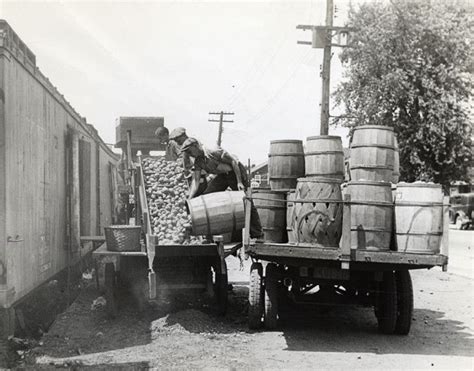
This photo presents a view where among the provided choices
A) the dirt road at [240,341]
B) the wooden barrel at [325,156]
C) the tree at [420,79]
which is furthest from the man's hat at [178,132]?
the tree at [420,79]

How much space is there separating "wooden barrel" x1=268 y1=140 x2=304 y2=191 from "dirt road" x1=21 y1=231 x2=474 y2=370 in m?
1.95

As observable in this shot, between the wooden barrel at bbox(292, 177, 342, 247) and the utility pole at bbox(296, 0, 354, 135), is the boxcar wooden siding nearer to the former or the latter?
the wooden barrel at bbox(292, 177, 342, 247)

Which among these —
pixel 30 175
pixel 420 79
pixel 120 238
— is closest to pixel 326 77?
pixel 420 79

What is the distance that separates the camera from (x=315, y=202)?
676cm

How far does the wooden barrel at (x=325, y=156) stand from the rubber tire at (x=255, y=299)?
1.53 meters

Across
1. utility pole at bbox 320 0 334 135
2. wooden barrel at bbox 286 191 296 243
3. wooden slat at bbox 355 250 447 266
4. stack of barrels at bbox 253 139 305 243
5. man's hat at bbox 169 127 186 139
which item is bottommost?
wooden slat at bbox 355 250 447 266

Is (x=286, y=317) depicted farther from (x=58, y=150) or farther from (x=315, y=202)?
(x=58, y=150)

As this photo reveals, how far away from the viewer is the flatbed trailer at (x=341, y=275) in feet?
21.1

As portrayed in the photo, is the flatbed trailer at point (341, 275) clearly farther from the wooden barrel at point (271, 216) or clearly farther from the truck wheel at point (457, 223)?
the truck wheel at point (457, 223)

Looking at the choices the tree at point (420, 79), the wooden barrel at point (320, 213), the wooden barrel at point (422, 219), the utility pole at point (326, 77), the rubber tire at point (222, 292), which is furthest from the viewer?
the tree at point (420, 79)

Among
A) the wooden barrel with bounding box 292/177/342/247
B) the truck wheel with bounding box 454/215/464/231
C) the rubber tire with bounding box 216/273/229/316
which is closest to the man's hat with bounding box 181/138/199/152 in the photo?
the rubber tire with bounding box 216/273/229/316

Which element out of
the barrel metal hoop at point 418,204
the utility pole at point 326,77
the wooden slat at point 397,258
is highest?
the utility pole at point 326,77

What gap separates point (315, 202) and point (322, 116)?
13.7 metres

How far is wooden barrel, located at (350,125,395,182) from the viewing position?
24.2ft
